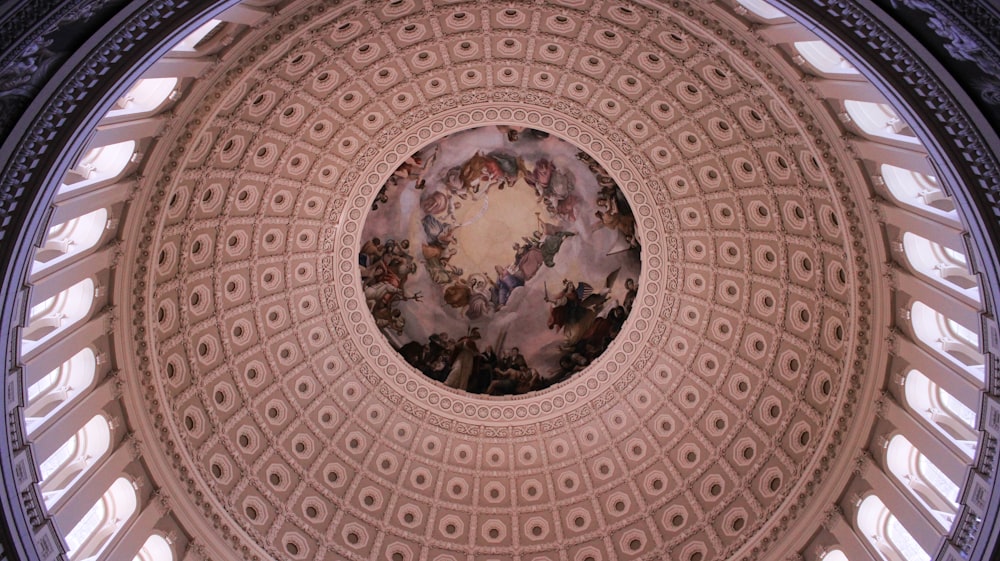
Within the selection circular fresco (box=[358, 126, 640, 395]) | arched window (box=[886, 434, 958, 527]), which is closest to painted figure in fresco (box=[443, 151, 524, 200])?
circular fresco (box=[358, 126, 640, 395])

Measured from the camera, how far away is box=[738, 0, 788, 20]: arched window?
17.1 metres

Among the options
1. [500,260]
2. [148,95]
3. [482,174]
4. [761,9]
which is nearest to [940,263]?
[761,9]

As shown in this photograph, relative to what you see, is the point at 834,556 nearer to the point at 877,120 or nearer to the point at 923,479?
the point at 923,479

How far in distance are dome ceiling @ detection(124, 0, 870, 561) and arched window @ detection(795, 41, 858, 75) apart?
105 cm

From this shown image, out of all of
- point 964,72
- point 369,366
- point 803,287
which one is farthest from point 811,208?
point 369,366

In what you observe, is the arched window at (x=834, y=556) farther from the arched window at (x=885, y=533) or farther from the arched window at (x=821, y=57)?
the arched window at (x=821, y=57)

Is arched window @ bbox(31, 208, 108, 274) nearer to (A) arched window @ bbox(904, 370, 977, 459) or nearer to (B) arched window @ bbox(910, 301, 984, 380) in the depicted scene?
(B) arched window @ bbox(910, 301, 984, 380)

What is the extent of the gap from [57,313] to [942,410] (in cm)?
2124

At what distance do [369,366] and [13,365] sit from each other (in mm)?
16056

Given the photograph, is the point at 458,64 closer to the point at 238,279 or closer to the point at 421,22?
the point at 421,22

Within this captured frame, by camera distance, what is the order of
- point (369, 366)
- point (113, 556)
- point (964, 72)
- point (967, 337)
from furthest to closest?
point (369, 366)
point (113, 556)
point (967, 337)
point (964, 72)

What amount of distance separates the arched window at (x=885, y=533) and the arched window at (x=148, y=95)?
20.6m

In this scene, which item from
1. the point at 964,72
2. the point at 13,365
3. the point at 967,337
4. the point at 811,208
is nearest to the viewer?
the point at 964,72

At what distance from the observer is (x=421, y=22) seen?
76.8ft
